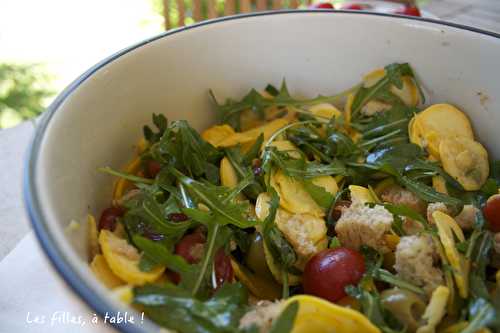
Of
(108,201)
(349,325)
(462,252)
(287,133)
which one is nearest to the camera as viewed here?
(349,325)

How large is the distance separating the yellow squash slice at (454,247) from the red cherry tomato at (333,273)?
10cm

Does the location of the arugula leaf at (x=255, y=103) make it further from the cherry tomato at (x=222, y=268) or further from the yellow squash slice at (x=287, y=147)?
the cherry tomato at (x=222, y=268)

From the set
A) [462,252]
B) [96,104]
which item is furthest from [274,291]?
[96,104]

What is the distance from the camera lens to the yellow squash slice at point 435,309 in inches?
18.5

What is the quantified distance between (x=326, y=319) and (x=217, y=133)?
0.43 m

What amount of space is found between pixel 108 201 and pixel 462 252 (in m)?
0.48

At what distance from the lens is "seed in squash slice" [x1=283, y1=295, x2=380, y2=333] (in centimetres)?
45

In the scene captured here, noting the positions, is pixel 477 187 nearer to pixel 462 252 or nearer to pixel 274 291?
pixel 462 252

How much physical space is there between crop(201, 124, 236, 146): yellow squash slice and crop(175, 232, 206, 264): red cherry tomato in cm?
23

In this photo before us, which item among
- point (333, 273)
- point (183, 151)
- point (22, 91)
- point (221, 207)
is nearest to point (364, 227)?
point (333, 273)

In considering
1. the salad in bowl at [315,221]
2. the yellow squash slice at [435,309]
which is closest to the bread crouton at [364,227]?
the salad in bowl at [315,221]

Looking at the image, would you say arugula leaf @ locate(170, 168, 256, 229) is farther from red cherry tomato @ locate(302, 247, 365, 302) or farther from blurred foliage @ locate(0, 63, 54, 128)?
blurred foliage @ locate(0, 63, 54, 128)

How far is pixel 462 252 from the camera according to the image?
552 mm

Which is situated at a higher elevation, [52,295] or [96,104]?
[96,104]
